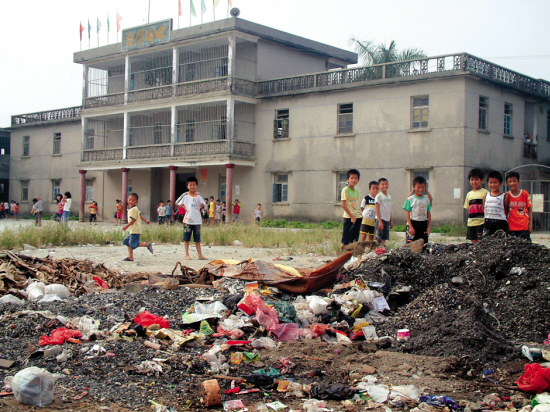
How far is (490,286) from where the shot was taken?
6324 mm

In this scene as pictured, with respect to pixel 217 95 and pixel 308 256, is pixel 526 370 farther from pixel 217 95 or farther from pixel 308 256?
pixel 217 95

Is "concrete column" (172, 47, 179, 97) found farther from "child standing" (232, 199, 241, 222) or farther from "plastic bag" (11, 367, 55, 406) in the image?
"plastic bag" (11, 367, 55, 406)

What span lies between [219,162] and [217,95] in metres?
3.13

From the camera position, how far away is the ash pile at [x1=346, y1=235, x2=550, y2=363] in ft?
16.5

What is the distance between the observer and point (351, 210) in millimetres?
10008

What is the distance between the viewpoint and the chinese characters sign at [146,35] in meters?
27.9

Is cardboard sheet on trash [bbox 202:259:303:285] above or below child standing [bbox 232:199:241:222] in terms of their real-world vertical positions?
below

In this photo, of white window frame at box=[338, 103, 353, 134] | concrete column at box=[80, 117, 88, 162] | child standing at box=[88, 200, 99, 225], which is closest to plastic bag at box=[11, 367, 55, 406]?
white window frame at box=[338, 103, 353, 134]

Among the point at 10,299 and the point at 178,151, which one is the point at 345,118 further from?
the point at 10,299

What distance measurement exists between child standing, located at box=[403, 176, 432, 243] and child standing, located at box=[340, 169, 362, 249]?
1272mm

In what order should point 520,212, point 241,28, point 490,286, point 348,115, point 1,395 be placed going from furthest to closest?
point 241,28, point 348,115, point 520,212, point 490,286, point 1,395

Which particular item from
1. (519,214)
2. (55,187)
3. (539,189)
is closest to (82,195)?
(55,187)

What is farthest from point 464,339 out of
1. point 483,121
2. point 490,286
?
point 483,121

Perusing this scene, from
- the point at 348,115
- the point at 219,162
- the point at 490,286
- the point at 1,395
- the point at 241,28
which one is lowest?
the point at 1,395
